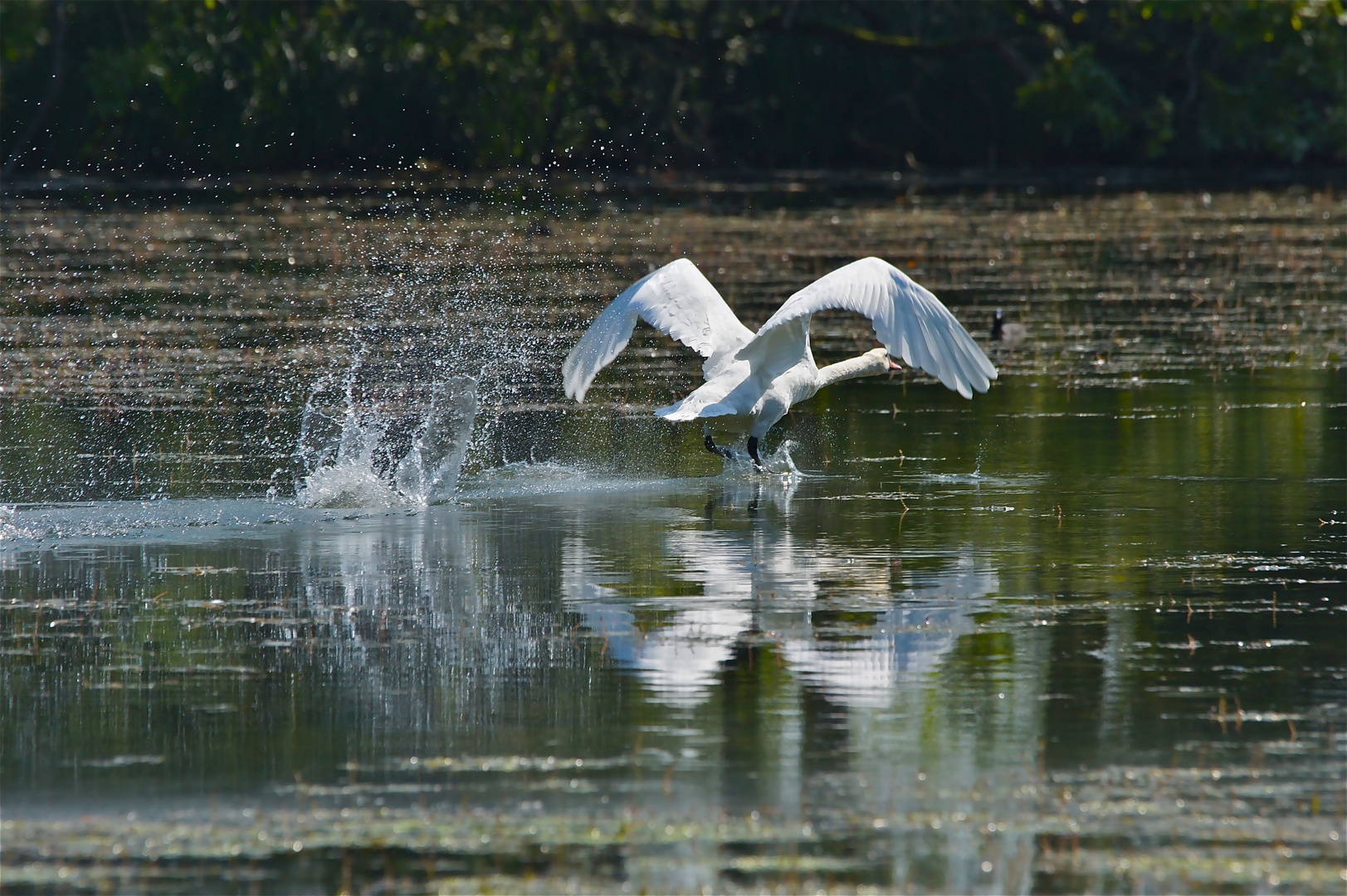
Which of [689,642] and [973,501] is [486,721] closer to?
[689,642]

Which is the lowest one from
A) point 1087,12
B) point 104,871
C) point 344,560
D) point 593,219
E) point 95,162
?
point 104,871

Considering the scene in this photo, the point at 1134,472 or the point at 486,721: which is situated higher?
the point at 1134,472

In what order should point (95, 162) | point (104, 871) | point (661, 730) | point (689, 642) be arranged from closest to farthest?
point (104, 871) < point (661, 730) < point (689, 642) < point (95, 162)

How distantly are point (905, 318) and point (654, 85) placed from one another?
37.5m

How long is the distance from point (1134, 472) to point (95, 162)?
122 feet

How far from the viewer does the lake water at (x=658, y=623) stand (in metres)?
5.18

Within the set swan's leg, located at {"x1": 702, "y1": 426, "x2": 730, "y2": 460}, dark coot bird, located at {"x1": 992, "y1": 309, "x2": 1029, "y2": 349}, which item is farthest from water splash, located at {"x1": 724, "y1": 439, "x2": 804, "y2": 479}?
dark coot bird, located at {"x1": 992, "y1": 309, "x2": 1029, "y2": 349}

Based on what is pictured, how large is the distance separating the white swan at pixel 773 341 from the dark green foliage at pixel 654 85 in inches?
1247

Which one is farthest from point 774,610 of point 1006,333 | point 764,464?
point 1006,333

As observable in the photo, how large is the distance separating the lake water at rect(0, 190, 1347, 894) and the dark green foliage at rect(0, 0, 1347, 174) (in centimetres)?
2726

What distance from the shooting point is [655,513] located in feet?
32.3

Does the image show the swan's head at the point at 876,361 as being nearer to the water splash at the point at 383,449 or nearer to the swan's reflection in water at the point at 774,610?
the water splash at the point at 383,449

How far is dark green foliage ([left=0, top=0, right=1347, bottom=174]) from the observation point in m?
42.8

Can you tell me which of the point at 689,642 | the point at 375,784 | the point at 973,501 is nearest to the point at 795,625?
the point at 689,642
